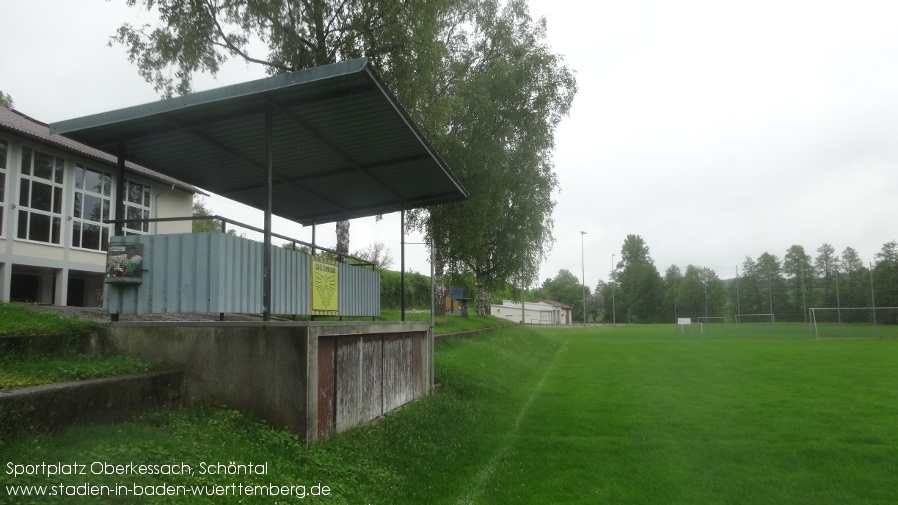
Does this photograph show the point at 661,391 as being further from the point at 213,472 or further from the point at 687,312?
the point at 687,312

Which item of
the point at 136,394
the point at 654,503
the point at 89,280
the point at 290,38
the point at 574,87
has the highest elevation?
the point at 574,87

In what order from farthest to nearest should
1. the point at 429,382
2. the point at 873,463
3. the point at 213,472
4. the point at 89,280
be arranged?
the point at 89,280 → the point at 429,382 → the point at 873,463 → the point at 213,472

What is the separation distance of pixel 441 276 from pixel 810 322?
2819 centimetres

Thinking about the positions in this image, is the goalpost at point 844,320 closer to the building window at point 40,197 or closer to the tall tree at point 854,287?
the tall tree at point 854,287

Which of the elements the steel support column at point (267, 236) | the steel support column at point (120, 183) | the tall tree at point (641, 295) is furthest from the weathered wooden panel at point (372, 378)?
the tall tree at point (641, 295)

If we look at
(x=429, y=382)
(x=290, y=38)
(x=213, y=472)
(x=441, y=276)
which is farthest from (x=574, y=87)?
(x=213, y=472)

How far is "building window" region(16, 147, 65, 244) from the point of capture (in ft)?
51.9

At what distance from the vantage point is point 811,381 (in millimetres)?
15703

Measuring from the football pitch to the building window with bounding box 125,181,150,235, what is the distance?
512 inches

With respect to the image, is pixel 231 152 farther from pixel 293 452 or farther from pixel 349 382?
pixel 293 452

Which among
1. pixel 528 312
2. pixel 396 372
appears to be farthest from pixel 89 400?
pixel 528 312

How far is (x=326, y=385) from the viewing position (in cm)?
709

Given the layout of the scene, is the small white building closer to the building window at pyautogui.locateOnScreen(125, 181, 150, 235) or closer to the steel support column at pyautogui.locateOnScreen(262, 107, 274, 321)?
the building window at pyautogui.locateOnScreen(125, 181, 150, 235)

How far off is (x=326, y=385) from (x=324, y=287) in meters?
2.77
